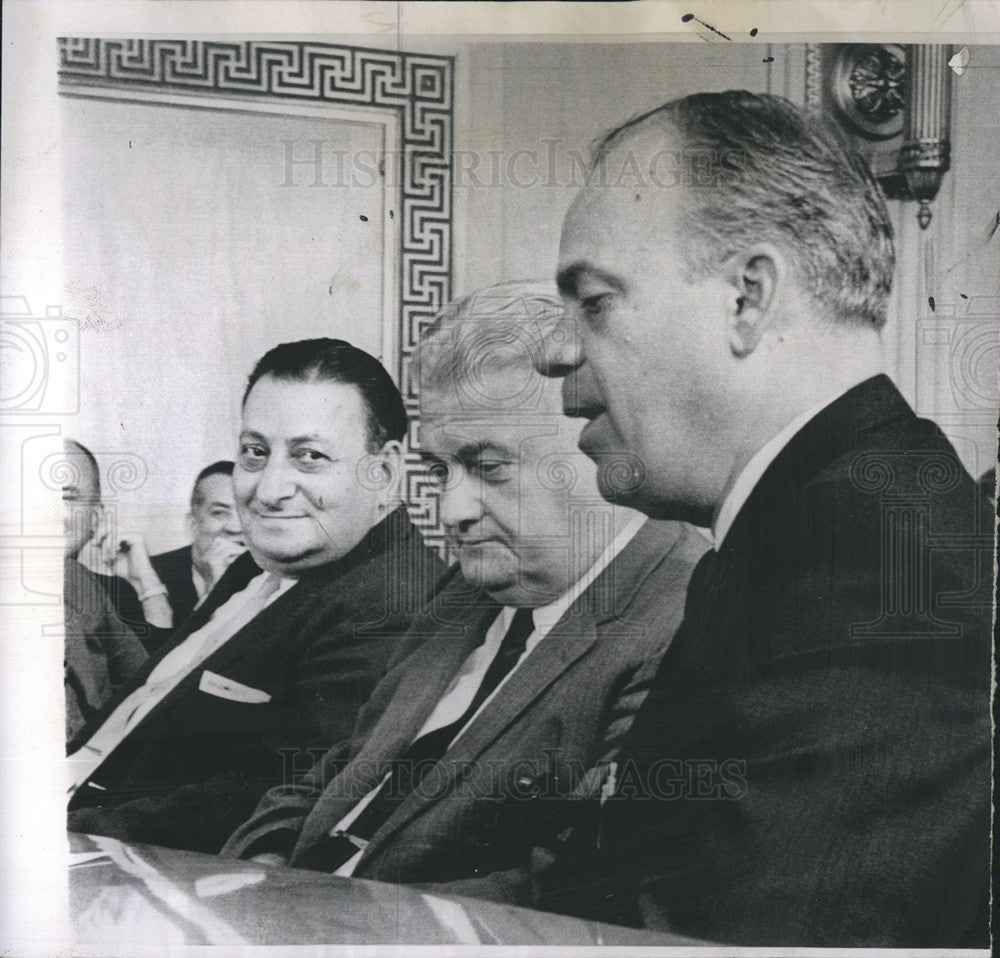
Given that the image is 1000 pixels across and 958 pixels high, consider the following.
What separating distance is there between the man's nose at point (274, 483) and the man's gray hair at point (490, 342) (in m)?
0.28

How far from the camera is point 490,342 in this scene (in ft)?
6.48

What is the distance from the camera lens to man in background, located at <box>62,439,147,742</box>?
1994 mm

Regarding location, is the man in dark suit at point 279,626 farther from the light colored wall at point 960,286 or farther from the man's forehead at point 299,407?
the light colored wall at point 960,286

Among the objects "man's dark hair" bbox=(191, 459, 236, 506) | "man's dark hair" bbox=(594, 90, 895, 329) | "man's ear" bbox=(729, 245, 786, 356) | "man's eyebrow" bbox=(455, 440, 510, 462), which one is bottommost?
"man's dark hair" bbox=(191, 459, 236, 506)

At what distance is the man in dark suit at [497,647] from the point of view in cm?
197

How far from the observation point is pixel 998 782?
200 centimetres

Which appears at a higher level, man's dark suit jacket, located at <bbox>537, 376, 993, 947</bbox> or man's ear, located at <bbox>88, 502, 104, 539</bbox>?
man's ear, located at <bbox>88, 502, 104, 539</bbox>

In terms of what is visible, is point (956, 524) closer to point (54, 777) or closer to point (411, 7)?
point (411, 7)

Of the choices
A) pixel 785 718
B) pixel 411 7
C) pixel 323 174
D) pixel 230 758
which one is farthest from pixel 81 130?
pixel 785 718

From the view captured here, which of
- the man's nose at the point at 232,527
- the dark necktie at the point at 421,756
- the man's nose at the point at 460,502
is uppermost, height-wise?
the man's nose at the point at 460,502

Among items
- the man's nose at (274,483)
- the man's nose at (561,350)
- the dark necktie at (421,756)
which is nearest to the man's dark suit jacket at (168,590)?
the man's nose at (274,483)

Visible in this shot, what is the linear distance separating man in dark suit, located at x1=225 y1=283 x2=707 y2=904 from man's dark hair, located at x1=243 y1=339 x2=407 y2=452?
67 millimetres

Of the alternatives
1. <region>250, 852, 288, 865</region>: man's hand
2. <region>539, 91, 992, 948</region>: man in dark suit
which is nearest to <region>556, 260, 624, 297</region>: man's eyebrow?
<region>539, 91, 992, 948</region>: man in dark suit

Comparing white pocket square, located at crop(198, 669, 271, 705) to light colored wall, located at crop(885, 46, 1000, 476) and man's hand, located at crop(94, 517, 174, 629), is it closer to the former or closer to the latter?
man's hand, located at crop(94, 517, 174, 629)
